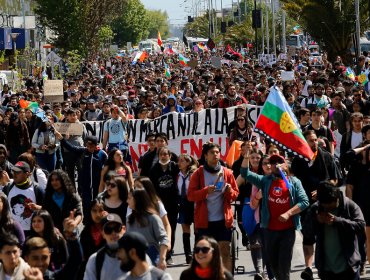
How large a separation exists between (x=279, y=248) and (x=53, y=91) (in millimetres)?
16232

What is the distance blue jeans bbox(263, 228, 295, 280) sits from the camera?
1116 centimetres

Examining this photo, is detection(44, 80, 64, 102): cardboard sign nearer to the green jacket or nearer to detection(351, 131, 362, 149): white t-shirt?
detection(351, 131, 362, 149): white t-shirt

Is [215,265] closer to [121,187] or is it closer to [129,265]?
[129,265]

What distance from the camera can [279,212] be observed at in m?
11.2

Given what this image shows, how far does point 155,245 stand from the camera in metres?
10.2

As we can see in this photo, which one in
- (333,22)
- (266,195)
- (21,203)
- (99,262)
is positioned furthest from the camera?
(333,22)

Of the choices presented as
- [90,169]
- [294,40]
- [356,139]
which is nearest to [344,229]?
[356,139]

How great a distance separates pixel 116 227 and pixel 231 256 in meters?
3.35

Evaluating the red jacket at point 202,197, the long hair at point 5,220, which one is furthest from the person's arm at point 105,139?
the long hair at point 5,220

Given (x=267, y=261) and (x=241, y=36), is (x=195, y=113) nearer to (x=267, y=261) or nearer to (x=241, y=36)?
(x=267, y=261)

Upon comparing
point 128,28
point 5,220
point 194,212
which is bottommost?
point 194,212

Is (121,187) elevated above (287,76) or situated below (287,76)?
below

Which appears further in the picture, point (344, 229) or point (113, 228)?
point (344, 229)

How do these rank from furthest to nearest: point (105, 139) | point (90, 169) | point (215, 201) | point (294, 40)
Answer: point (294, 40) → point (105, 139) → point (90, 169) → point (215, 201)
